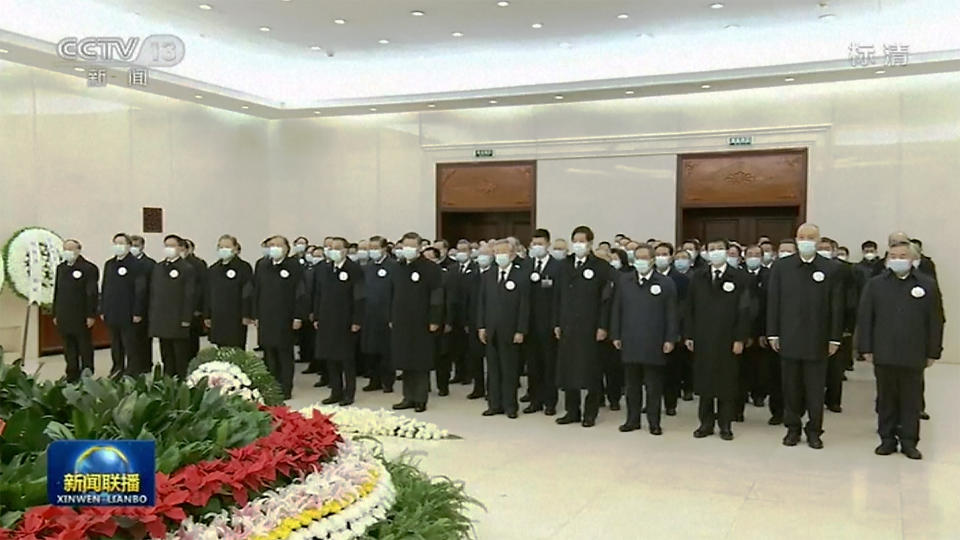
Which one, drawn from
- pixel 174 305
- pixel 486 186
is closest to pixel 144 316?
pixel 174 305

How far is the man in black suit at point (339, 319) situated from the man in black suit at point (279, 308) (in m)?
0.26

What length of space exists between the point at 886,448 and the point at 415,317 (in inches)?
167

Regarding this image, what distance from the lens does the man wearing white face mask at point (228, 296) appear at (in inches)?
346

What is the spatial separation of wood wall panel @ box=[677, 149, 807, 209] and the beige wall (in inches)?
7.1

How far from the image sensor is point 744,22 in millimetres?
11453

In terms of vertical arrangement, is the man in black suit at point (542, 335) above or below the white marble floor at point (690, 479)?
above

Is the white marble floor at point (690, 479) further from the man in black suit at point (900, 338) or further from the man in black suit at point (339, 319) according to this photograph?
the man in black suit at point (339, 319)

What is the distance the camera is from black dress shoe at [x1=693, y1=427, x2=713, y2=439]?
270 inches

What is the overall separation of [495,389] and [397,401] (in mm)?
1272

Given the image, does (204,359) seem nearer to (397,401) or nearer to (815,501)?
(397,401)

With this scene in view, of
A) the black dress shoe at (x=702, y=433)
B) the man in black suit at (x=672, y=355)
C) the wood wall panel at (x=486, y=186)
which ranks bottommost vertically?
the black dress shoe at (x=702, y=433)

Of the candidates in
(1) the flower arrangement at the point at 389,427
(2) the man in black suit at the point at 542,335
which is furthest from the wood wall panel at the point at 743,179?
(1) the flower arrangement at the point at 389,427

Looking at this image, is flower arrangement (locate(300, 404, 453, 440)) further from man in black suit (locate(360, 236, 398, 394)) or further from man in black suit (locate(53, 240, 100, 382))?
man in black suit (locate(53, 240, 100, 382))

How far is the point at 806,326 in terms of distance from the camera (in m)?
6.39
